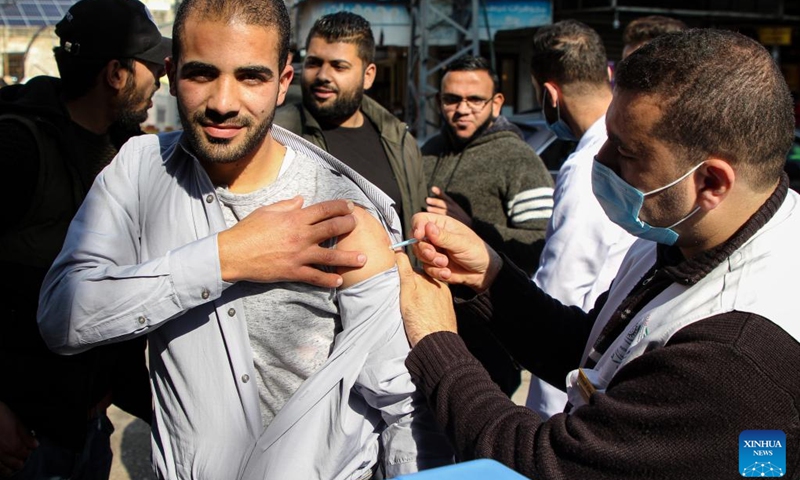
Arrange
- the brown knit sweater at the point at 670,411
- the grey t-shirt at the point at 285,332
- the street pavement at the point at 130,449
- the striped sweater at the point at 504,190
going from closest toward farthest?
1. the brown knit sweater at the point at 670,411
2. the grey t-shirt at the point at 285,332
3. the striped sweater at the point at 504,190
4. the street pavement at the point at 130,449

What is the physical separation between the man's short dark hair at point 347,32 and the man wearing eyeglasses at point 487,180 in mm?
513

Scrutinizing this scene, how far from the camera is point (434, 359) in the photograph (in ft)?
5.49

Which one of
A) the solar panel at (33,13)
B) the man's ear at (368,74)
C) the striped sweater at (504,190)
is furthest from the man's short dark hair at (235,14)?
the solar panel at (33,13)

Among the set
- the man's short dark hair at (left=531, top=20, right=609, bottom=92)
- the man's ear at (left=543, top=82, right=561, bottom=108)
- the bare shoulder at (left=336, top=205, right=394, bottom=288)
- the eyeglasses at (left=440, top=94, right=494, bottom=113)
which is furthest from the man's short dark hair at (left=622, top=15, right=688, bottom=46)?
the bare shoulder at (left=336, top=205, right=394, bottom=288)

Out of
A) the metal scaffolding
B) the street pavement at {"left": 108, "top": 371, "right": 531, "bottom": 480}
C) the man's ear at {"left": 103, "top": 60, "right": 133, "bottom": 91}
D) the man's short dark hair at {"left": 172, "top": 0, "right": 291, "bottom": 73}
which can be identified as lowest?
the street pavement at {"left": 108, "top": 371, "right": 531, "bottom": 480}

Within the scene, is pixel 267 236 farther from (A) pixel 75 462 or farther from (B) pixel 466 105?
(B) pixel 466 105

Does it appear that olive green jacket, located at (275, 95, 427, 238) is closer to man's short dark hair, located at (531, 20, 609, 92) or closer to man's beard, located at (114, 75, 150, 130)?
A: man's short dark hair, located at (531, 20, 609, 92)

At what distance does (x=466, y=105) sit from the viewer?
13.0ft

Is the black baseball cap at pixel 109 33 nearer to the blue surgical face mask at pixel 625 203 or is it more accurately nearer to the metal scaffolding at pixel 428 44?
the blue surgical face mask at pixel 625 203

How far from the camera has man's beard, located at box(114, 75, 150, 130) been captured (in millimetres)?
2516

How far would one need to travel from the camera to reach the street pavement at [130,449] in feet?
12.7

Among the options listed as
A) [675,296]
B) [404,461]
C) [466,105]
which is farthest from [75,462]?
[466,105]

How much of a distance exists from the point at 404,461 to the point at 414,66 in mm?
14814

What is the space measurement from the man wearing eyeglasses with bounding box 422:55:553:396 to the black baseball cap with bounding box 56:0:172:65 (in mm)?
1326
